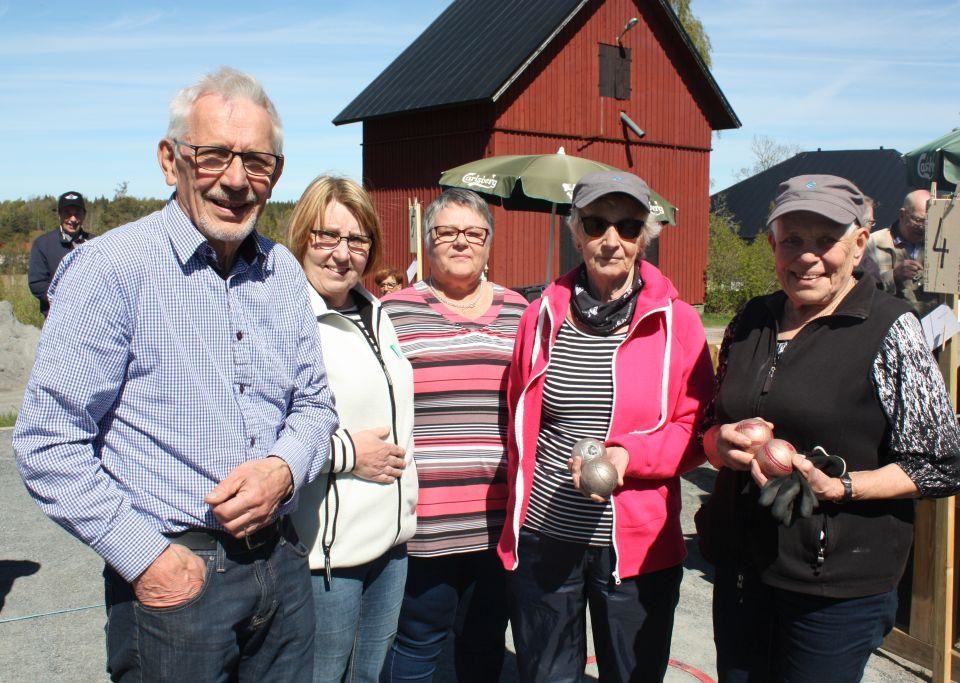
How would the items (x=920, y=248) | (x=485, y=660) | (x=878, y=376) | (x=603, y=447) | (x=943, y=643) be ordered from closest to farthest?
(x=878, y=376) < (x=603, y=447) < (x=485, y=660) < (x=943, y=643) < (x=920, y=248)

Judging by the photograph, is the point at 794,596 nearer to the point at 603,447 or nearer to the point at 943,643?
the point at 603,447

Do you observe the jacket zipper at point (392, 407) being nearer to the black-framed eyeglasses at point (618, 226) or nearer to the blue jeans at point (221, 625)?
the blue jeans at point (221, 625)

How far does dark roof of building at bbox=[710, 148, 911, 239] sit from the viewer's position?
41781 mm

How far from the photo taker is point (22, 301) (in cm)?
1678

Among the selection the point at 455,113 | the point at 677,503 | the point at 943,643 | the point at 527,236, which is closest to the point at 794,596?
the point at 677,503

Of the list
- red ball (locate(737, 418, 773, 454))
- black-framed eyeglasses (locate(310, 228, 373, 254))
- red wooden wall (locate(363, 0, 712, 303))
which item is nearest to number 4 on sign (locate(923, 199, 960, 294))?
red ball (locate(737, 418, 773, 454))

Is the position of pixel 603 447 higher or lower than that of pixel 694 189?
lower

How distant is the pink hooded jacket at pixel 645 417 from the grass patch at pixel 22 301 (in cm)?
1495

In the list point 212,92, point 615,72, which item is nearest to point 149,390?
point 212,92

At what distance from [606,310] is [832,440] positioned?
2.70 feet

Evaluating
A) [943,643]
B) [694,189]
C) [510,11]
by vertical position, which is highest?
[510,11]

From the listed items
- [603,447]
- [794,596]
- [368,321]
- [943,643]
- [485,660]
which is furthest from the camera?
[943,643]

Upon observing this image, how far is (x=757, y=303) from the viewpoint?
102 inches

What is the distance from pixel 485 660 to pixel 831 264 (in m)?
1.96
